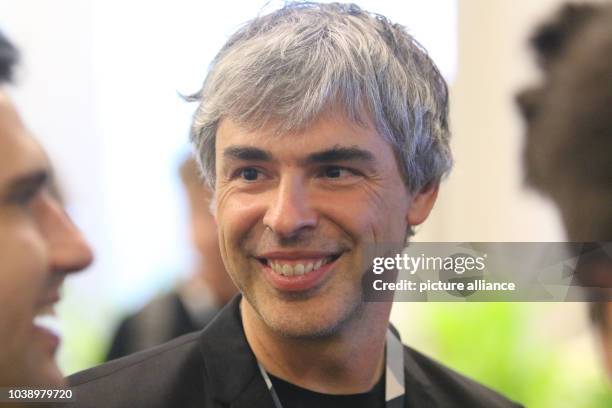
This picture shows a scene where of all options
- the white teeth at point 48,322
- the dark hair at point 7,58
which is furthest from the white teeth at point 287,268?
the dark hair at point 7,58

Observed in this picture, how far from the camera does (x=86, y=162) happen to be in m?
1.51

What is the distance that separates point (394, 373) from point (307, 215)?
32 cm

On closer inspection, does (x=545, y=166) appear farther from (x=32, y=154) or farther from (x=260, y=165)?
(x=32, y=154)

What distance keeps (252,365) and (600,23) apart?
797 millimetres

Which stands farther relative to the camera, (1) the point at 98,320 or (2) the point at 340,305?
(1) the point at 98,320

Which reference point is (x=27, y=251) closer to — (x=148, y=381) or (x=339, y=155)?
(x=148, y=381)

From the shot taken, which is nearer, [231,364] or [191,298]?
[231,364]

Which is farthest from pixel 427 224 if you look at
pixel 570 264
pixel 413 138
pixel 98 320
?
pixel 98 320

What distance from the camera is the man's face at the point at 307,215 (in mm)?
Result: 1325

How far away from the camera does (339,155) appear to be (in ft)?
4.37

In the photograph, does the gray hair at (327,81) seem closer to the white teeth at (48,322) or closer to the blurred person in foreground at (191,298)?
the blurred person in foreground at (191,298)

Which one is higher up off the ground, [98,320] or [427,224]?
[427,224]

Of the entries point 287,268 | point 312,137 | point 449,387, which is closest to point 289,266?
point 287,268

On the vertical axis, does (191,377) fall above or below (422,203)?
below
